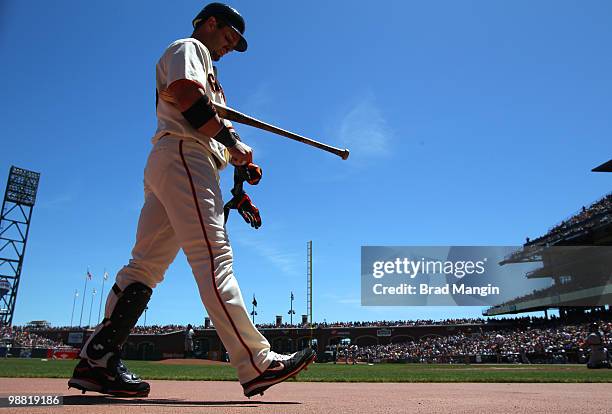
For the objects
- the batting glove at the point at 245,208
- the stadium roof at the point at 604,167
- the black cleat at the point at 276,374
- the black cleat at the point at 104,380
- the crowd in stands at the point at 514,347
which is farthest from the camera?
the stadium roof at the point at 604,167

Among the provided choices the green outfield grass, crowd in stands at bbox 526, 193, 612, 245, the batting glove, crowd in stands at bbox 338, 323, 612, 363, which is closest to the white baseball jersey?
the batting glove

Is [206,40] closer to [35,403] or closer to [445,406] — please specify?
[35,403]

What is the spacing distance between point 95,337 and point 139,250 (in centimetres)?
52

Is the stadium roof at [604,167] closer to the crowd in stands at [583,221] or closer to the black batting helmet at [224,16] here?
the crowd in stands at [583,221]

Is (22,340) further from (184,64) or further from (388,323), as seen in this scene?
(184,64)

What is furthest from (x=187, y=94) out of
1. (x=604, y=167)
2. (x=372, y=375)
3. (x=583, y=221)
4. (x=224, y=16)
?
(x=604, y=167)

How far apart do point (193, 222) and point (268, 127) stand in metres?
0.83

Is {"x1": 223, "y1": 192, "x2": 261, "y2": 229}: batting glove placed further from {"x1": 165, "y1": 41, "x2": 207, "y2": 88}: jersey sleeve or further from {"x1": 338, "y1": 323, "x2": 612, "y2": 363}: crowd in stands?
{"x1": 338, "y1": 323, "x2": 612, "y2": 363}: crowd in stands

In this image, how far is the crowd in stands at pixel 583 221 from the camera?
115 feet

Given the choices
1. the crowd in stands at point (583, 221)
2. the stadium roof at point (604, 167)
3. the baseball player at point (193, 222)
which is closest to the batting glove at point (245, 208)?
the baseball player at point (193, 222)

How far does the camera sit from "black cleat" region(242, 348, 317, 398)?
7.44 feet

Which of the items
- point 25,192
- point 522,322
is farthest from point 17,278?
point 522,322

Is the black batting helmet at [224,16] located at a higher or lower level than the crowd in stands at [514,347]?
higher

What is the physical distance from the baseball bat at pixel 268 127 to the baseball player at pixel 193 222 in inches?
4.8
